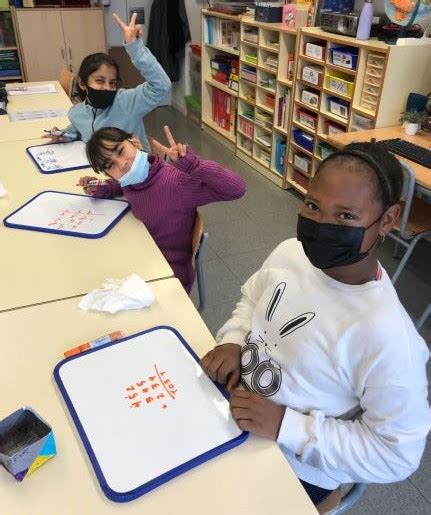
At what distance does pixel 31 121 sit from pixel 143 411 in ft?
7.65

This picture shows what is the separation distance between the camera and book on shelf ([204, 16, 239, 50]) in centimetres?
420

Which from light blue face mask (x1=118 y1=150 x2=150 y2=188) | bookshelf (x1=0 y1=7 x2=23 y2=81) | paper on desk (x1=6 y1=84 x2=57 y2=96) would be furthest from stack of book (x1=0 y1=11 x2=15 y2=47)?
light blue face mask (x1=118 y1=150 x2=150 y2=188)

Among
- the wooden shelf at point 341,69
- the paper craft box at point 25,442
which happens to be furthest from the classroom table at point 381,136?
the paper craft box at point 25,442

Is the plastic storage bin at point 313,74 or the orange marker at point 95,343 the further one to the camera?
the plastic storage bin at point 313,74

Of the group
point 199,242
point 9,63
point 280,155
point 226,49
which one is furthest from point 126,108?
point 9,63

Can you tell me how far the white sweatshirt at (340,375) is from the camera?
2.58 feet

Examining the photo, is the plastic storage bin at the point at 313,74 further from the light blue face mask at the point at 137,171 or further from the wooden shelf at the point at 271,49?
the light blue face mask at the point at 137,171

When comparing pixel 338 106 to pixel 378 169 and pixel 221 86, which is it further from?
pixel 378 169

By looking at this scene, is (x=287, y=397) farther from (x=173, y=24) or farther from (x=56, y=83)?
(x=173, y=24)

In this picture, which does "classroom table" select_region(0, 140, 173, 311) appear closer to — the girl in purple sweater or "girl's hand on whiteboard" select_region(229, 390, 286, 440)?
the girl in purple sweater

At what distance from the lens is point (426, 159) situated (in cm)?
220

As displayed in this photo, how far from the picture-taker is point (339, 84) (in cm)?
288

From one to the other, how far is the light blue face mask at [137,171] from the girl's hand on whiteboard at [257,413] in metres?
0.92

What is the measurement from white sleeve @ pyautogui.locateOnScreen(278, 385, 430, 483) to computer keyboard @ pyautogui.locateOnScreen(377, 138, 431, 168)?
1.67 m
